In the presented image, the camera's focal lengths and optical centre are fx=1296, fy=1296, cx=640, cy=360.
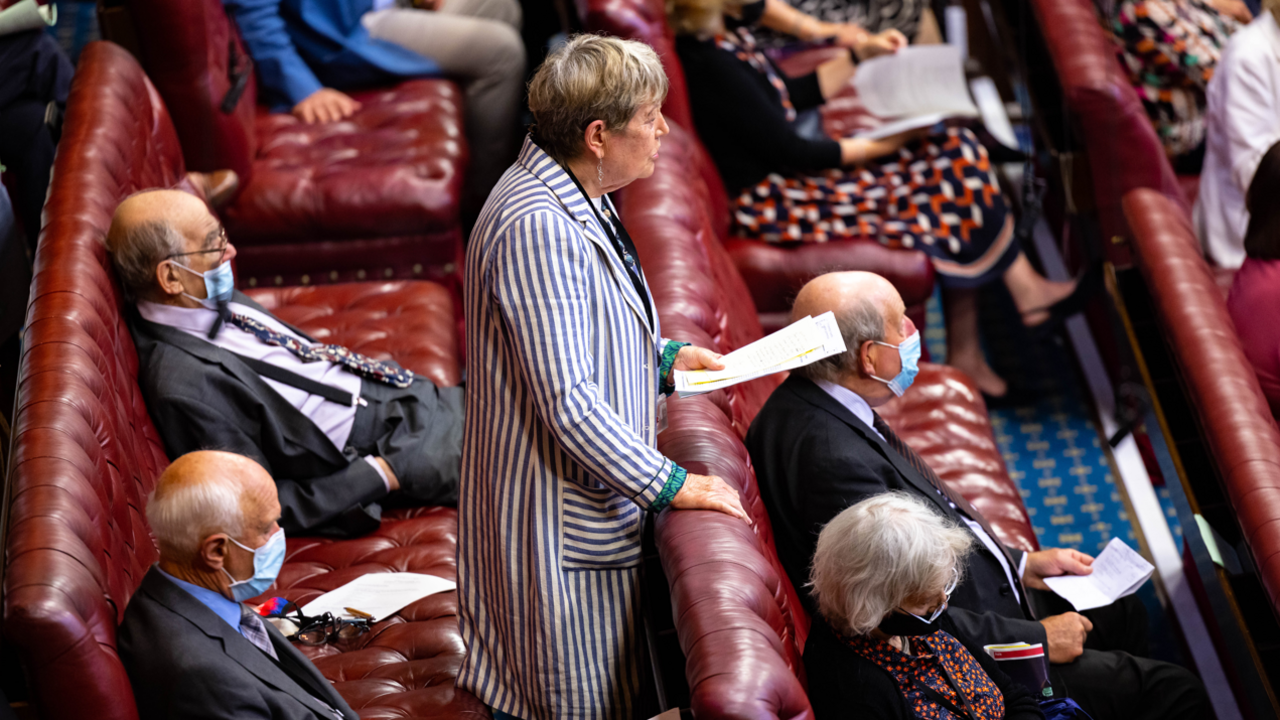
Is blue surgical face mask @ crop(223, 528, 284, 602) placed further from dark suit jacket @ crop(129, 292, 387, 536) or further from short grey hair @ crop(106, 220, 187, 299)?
short grey hair @ crop(106, 220, 187, 299)

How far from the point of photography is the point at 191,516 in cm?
216

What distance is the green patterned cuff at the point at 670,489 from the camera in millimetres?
2154

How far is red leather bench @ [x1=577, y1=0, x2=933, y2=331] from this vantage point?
405cm

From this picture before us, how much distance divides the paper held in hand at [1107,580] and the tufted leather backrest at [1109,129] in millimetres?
1262

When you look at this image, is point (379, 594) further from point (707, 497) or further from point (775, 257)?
point (775, 257)

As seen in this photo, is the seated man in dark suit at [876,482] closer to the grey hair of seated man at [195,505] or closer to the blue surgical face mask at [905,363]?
the blue surgical face mask at [905,363]

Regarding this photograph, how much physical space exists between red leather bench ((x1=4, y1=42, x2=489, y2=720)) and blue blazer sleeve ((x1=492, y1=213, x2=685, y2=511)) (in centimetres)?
74

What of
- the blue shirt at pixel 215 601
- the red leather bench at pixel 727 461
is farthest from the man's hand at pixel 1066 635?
the blue shirt at pixel 215 601

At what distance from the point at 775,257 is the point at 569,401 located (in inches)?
86.4

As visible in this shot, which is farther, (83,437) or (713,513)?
(83,437)

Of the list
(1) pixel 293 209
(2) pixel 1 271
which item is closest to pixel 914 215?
(1) pixel 293 209

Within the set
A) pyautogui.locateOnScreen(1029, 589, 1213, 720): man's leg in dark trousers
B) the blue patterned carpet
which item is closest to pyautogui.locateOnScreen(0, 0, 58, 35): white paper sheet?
the blue patterned carpet

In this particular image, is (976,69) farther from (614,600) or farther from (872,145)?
(614,600)

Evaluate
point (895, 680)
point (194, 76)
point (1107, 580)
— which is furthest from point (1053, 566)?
point (194, 76)
